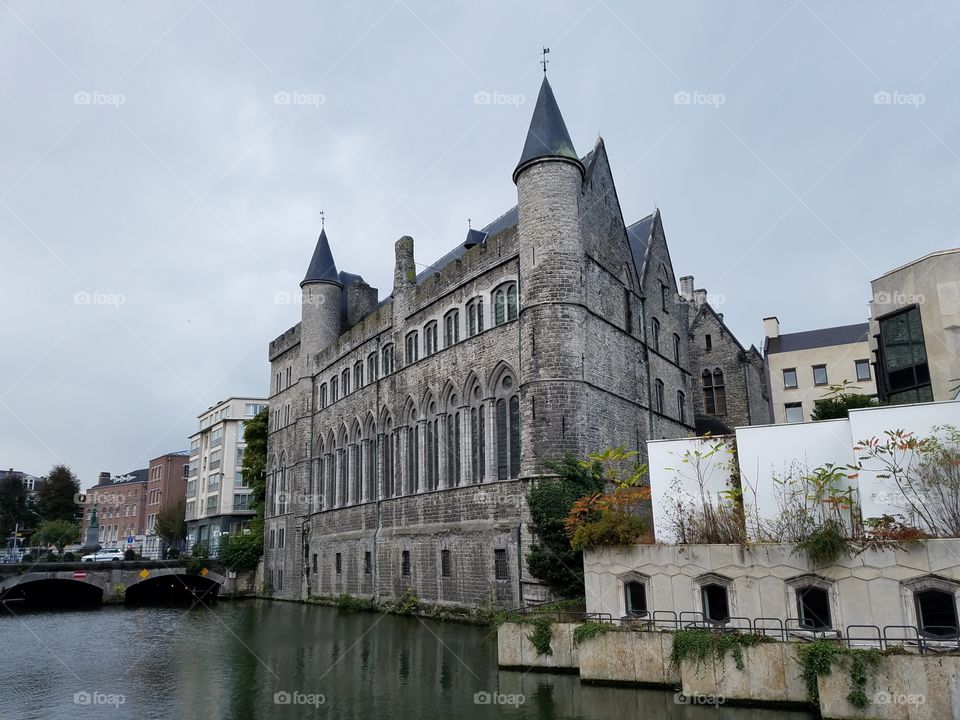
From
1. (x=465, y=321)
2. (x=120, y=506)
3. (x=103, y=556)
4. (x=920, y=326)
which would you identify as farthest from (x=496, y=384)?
(x=120, y=506)

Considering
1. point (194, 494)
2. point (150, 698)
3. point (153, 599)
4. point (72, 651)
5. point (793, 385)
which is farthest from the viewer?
point (194, 494)

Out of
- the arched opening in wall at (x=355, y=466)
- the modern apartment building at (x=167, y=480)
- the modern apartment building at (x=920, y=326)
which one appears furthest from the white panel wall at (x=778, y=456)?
the modern apartment building at (x=167, y=480)

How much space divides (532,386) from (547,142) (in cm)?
794

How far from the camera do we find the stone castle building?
75.8 feet

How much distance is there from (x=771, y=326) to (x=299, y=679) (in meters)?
36.9

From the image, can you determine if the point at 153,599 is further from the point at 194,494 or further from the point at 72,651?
the point at 194,494

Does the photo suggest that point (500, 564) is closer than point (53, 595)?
Yes

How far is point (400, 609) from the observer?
27.8 metres

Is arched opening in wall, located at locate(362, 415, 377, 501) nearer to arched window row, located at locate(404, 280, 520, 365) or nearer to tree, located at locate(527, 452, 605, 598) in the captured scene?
arched window row, located at locate(404, 280, 520, 365)

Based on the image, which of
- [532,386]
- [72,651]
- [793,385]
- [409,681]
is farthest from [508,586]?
[793,385]

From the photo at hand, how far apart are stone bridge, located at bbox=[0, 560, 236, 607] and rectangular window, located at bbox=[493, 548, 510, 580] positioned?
24.7 meters

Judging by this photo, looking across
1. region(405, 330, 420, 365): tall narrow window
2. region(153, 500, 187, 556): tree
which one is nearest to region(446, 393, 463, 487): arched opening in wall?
region(405, 330, 420, 365): tall narrow window

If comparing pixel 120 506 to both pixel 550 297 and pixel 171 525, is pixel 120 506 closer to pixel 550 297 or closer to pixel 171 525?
pixel 171 525

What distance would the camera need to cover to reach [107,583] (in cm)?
4088
